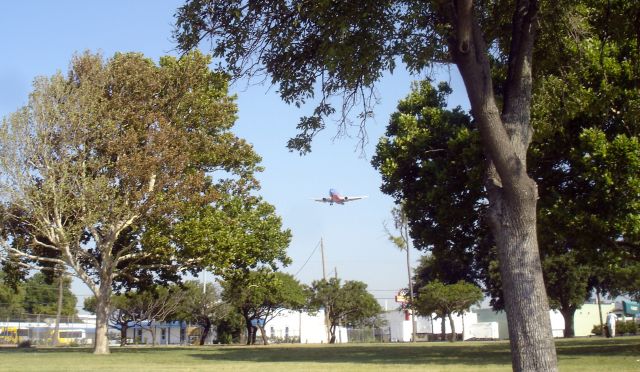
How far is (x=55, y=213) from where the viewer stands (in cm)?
2741

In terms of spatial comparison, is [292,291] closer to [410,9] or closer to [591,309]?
[591,309]

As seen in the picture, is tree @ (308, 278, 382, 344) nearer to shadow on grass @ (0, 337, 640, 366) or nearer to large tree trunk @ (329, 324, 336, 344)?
large tree trunk @ (329, 324, 336, 344)

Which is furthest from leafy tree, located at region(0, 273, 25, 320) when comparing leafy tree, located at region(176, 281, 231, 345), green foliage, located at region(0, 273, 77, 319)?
leafy tree, located at region(176, 281, 231, 345)

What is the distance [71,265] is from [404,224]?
33886mm

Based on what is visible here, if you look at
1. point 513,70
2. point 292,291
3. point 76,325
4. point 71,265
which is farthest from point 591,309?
point 513,70

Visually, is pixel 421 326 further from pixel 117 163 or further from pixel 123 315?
pixel 117 163

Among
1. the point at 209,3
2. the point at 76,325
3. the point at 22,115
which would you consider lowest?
the point at 76,325

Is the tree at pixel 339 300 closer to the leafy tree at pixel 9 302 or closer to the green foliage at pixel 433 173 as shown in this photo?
the leafy tree at pixel 9 302

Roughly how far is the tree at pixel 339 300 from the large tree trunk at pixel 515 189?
186 ft

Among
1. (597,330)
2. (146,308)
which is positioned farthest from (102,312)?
(597,330)

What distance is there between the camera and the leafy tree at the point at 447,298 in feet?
167

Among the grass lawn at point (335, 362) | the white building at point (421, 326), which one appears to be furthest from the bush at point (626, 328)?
the grass lawn at point (335, 362)

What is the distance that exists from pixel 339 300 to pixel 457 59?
57.8m

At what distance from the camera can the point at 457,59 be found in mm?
7469
